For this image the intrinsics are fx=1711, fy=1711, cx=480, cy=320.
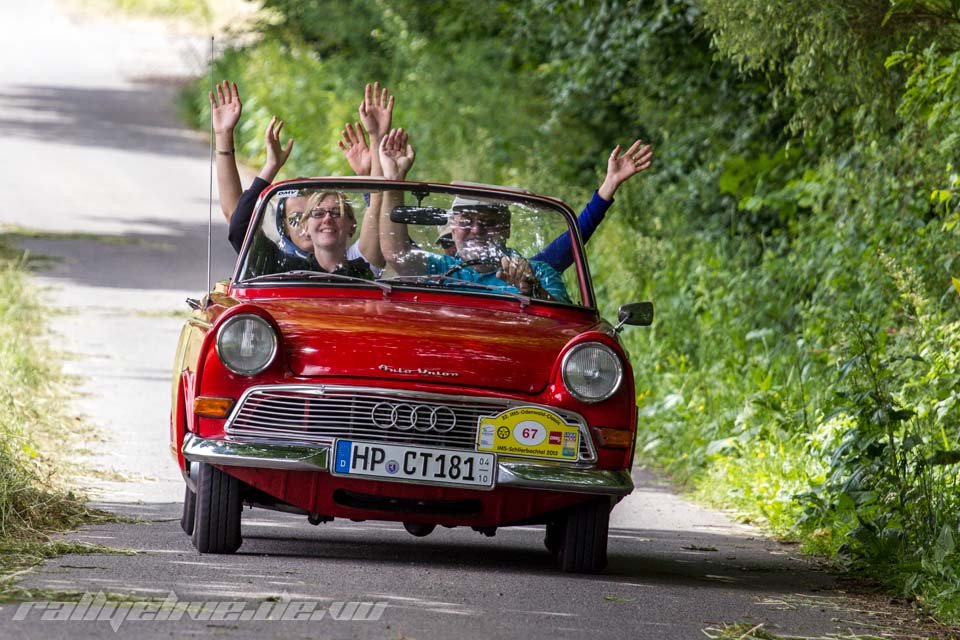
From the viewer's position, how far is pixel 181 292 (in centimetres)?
1864

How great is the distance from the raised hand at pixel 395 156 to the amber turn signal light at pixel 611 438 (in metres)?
2.77

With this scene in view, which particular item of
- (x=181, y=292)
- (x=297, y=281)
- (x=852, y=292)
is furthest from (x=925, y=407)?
(x=181, y=292)

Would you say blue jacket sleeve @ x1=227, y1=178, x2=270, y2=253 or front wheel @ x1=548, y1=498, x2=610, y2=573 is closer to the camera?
front wheel @ x1=548, y1=498, x2=610, y2=573

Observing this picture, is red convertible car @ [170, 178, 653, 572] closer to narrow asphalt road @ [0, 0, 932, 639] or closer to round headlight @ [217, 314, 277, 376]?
round headlight @ [217, 314, 277, 376]

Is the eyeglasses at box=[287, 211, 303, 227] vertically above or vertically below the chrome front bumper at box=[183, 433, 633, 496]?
above

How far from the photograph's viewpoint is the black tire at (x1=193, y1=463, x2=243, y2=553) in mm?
6852

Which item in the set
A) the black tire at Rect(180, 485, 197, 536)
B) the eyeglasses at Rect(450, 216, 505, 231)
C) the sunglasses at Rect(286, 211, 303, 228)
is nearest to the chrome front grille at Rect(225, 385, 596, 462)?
the black tire at Rect(180, 485, 197, 536)

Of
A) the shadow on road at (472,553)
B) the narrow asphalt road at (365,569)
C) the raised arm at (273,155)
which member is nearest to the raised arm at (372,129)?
the raised arm at (273,155)

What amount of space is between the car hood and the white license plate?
0.95 feet

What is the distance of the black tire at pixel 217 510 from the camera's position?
6.85 meters

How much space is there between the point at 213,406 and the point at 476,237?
1735 millimetres

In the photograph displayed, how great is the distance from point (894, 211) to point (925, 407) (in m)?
2.74

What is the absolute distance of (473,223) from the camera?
7969mm

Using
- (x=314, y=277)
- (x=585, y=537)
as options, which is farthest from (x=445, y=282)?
(x=585, y=537)
